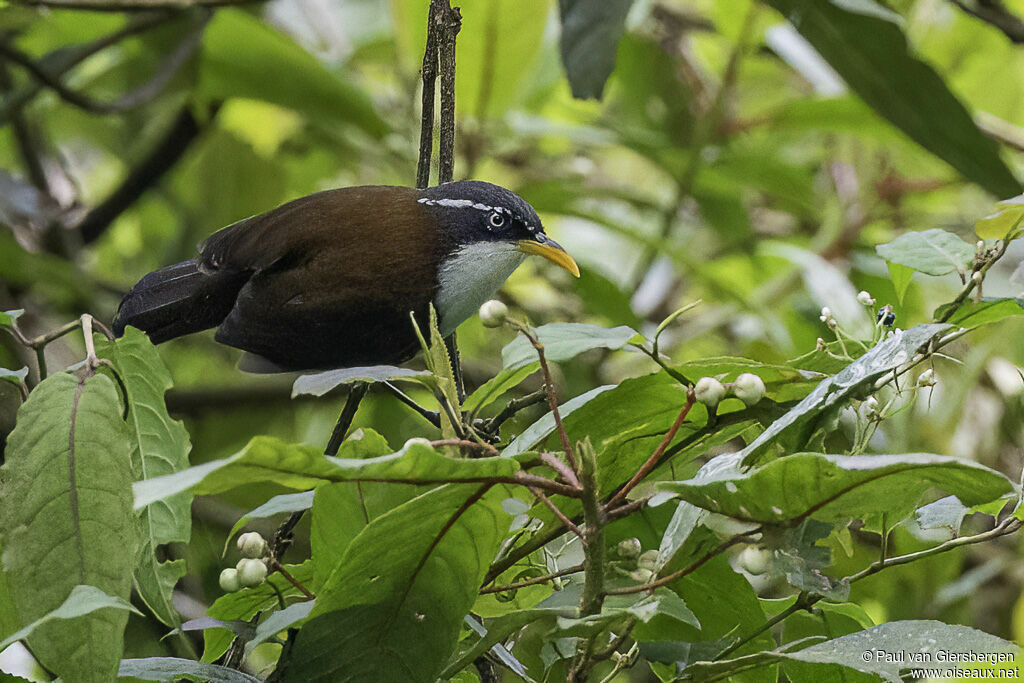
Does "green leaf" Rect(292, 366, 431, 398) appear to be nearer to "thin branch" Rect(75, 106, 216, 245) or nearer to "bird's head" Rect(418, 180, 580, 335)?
"bird's head" Rect(418, 180, 580, 335)

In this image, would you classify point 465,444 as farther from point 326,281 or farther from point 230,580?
point 326,281

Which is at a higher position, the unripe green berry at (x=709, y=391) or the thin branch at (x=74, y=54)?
the unripe green berry at (x=709, y=391)

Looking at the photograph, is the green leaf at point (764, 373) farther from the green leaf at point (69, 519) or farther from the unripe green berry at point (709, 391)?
the green leaf at point (69, 519)

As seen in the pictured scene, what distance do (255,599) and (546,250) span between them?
0.51 meters

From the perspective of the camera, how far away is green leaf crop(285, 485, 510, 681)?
0.77 meters

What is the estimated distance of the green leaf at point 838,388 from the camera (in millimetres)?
757

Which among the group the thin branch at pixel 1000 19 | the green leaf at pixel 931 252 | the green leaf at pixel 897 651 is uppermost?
the thin branch at pixel 1000 19

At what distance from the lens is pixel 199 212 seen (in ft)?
8.71

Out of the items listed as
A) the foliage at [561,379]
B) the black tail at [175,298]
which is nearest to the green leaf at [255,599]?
the foliage at [561,379]

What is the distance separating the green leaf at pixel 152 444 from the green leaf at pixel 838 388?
0.50 metres

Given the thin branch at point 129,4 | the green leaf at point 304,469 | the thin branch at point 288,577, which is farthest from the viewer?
the thin branch at point 129,4

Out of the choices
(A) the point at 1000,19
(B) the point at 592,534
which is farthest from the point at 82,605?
(A) the point at 1000,19

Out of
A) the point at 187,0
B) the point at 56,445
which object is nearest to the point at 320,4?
the point at 187,0

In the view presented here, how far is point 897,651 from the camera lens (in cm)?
74
